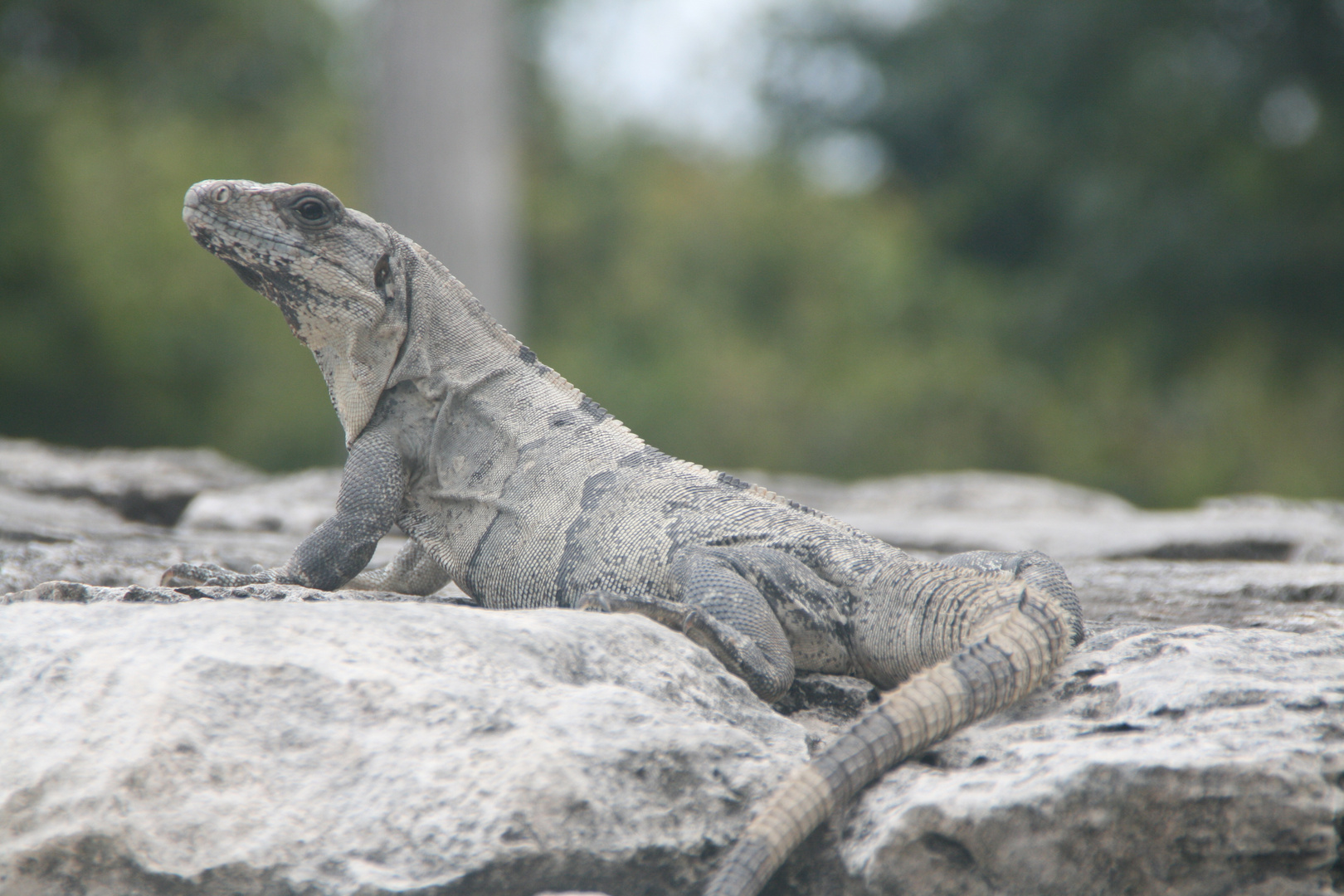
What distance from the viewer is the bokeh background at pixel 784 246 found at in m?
15.3

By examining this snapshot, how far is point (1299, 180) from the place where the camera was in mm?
16125

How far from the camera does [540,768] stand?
2359 mm

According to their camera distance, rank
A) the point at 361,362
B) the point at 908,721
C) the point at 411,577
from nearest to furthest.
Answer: the point at 908,721 < the point at 361,362 < the point at 411,577

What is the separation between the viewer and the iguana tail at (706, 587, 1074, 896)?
2.34 metres

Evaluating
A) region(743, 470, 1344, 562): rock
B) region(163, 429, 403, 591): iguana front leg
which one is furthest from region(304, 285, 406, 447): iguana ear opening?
region(743, 470, 1344, 562): rock

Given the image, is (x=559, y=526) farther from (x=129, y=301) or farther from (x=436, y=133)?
(x=129, y=301)

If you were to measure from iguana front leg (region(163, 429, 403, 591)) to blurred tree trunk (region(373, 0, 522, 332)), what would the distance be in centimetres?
790

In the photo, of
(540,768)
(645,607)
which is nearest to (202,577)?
(645,607)

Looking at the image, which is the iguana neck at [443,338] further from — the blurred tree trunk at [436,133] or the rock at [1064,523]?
the blurred tree trunk at [436,133]

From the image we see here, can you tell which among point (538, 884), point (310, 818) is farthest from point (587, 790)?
point (310, 818)

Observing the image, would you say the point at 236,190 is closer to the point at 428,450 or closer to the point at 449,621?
the point at 428,450

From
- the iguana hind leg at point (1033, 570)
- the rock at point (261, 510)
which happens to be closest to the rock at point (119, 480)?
the rock at point (261, 510)

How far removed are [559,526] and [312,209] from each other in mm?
1408

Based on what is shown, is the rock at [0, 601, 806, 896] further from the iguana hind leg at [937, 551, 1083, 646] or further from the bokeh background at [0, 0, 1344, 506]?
the bokeh background at [0, 0, 1344, 506]
